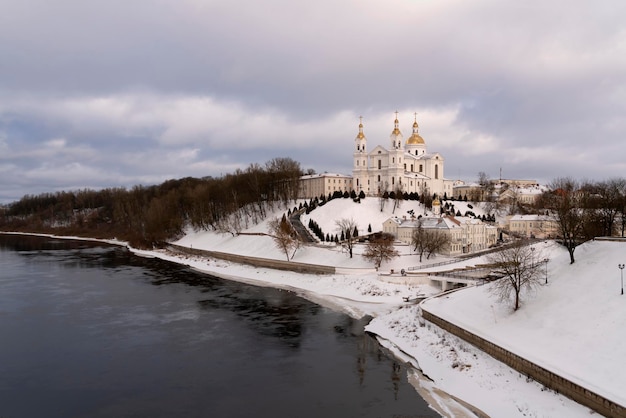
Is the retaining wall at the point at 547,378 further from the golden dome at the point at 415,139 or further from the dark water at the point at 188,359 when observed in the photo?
the golden dome at the point at 415,139

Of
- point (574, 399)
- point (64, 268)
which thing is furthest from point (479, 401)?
point (64, 268)

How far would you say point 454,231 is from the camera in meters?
51.8

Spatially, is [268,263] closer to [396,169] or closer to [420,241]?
[420,241]

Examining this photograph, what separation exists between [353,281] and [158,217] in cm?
5205

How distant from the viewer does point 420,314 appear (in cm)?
2845

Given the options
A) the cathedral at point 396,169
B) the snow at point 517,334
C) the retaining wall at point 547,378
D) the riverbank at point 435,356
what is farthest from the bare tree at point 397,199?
the retaining wall at point 547,378

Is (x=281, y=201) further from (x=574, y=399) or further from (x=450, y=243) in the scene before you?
(x=574, y=399)

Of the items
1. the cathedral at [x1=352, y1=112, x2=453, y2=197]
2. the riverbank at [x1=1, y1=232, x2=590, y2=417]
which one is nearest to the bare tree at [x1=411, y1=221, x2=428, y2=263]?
the riverbank at [x1=1, y1=232, x2=590, y2=417]

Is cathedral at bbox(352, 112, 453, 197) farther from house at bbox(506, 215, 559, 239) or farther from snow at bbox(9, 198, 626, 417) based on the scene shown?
snow at bbox(9, 198, 626, 417)

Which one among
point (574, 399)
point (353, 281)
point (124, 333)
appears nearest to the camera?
point (574, 399)

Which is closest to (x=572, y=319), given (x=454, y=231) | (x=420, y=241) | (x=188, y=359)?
(x=188, y=359)

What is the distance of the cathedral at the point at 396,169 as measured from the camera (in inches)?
3243

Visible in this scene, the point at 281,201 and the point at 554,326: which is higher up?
the point at 281,201

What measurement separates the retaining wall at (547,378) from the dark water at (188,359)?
3823 mm
